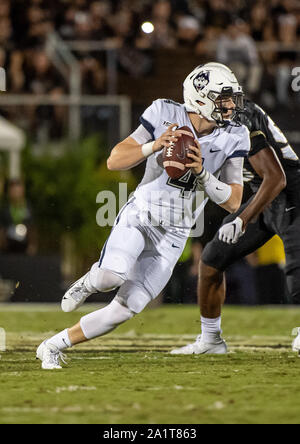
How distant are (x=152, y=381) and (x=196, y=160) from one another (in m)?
1.32

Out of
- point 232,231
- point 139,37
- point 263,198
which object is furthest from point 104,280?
point 139,37

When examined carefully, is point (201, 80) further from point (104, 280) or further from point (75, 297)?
point (75, 297)

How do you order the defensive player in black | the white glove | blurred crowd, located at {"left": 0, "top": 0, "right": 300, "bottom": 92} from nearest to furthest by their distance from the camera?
the white glove
the defensive player in black
blurred crowd, located at {"left": 0, "top": 0, "right": 300, "bottom": 92}

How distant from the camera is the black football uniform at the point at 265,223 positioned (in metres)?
6.93

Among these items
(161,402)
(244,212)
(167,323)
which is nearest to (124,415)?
(161,402)

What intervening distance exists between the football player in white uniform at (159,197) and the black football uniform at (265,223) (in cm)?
43

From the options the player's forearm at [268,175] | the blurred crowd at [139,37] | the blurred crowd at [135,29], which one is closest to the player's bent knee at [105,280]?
the player's forearm at [268,175]

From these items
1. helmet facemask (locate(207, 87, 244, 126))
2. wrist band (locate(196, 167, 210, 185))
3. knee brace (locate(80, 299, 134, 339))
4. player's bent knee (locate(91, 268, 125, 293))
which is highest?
helmet facemask (locate(207, 87, 244, 126))

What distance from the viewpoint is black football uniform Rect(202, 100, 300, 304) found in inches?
273

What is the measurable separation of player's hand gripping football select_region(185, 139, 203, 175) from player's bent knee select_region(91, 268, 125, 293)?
0.78m

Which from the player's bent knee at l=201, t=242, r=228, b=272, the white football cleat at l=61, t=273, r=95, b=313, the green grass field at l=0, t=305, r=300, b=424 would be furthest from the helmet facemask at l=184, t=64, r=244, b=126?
the green grass field at l=0, t=305, r=300, b=424

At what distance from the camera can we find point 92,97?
1180cm

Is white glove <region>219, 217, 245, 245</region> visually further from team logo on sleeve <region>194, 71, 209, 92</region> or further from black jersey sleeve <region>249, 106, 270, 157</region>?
team logo on sleeve <region>194, 71, 209, 92</region>

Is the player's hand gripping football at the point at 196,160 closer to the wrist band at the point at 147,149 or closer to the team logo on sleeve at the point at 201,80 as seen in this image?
the wrist band at the point at 147,149
